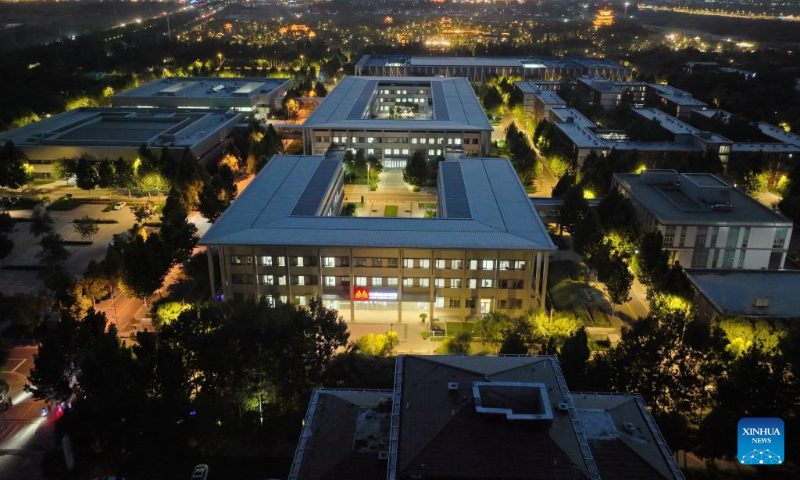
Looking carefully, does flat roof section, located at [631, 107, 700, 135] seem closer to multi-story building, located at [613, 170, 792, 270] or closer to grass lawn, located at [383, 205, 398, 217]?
multi-story building, located at [613, 170, 792, 270]

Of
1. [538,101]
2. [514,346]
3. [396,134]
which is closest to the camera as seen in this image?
[514,346]

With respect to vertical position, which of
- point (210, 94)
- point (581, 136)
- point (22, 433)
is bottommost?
point (22, 433)

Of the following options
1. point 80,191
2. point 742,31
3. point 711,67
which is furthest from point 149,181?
point 742,31

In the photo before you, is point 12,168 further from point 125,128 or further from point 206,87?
point 206,87

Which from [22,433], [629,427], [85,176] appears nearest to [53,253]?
[22,433]

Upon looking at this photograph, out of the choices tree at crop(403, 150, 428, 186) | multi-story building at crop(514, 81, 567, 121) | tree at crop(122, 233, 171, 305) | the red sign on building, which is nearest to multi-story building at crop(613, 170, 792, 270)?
the red sign on building
